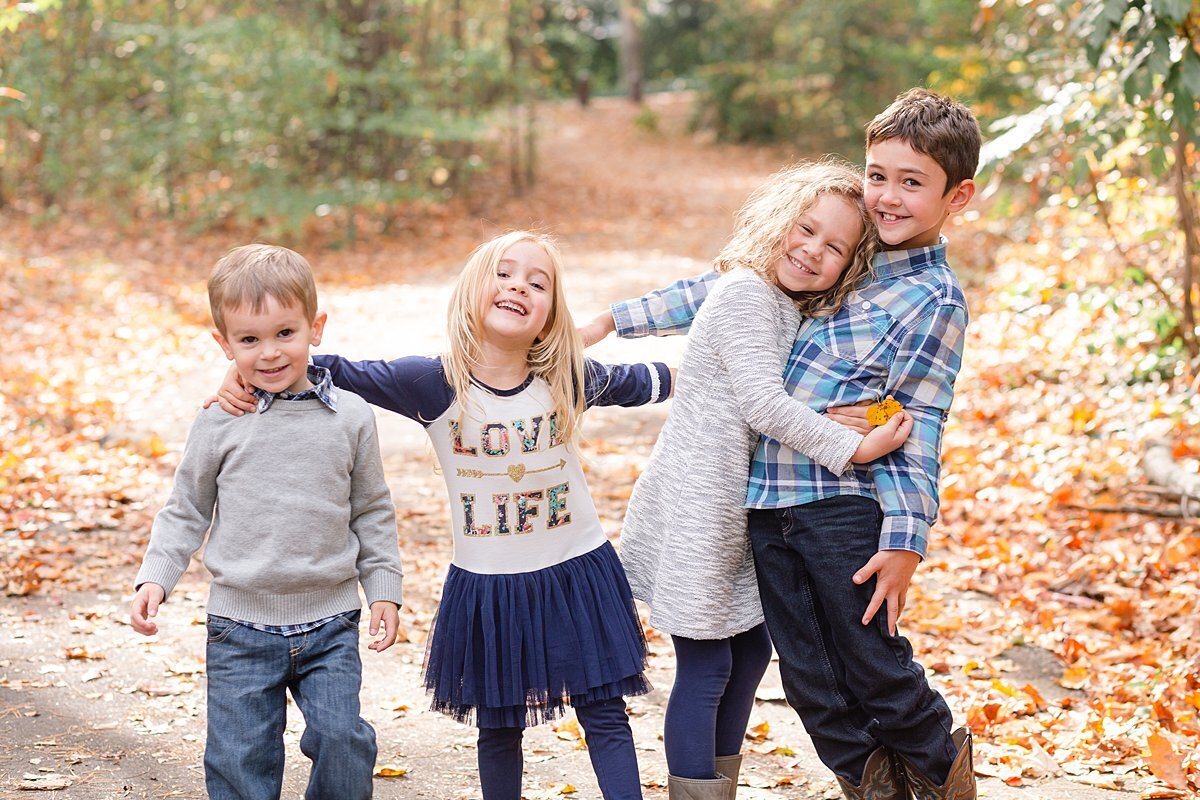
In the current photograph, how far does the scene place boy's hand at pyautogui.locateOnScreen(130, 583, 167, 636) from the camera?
2508mm

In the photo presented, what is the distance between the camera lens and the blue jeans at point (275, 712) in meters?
2.56

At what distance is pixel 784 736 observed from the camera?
377 cm

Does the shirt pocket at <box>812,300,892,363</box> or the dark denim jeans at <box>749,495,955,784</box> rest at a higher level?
the shirt pocket at <box>812,300,892,363</box>

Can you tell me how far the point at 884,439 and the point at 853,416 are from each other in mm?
96

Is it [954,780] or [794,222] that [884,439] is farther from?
[954,780]

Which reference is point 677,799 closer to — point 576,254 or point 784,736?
point 784,736

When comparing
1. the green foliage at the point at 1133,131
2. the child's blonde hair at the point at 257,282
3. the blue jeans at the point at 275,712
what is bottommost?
the blue jeans at the point at 275,712

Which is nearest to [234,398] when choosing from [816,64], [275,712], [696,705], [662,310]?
[275,712]

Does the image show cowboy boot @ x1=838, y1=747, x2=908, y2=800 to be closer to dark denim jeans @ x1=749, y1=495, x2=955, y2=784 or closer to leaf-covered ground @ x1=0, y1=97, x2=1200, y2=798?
dark denim jeans @ x1=749, y1=495, x2=955, y2=784

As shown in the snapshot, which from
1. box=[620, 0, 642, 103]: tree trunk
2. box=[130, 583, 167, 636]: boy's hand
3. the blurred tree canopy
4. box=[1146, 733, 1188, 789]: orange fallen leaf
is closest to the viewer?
box=[130, 583, 167, 636]: boy's hand

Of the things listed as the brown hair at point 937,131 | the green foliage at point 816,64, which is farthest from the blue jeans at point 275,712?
the green foliage at point 816,64

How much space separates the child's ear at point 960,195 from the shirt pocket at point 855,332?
0.31m

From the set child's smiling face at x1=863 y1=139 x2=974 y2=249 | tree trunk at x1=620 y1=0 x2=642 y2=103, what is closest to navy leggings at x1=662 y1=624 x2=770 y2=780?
child's smiling face at x1=863 y1=139 x2=974 y2=249

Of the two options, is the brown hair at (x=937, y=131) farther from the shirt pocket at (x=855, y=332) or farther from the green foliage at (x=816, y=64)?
the green foliage at (x=816, y=64)
